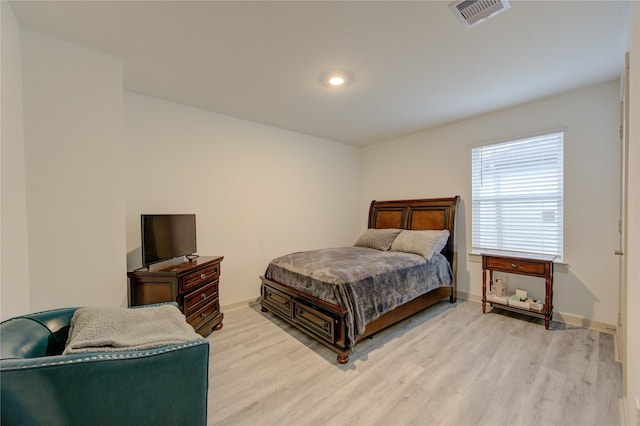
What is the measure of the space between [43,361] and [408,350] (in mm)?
2429

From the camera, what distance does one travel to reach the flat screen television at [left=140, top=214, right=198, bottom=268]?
2336 mm

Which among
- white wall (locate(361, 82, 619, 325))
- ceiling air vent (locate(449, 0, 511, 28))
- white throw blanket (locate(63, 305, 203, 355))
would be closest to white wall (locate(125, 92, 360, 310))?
white throw blanket (locate(63, 305, 203, 355))

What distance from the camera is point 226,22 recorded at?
69.6 inches

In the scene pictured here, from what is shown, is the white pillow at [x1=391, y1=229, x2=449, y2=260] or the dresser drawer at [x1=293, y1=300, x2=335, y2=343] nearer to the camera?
the dresser drawer at [x1=293, y1=300, x2=335, y2=343]

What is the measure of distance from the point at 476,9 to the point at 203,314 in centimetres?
331

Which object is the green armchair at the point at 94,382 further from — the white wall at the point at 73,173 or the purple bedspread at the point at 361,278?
the purple bedspread at the point at 361,278

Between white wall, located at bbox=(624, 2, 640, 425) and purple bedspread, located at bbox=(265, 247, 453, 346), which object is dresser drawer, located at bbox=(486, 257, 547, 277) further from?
white wall, located at bbox=(624, 2, 640, 425)

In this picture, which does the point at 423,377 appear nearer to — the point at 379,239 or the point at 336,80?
the point at 379,239

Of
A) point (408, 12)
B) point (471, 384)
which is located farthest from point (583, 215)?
point (408, 12)

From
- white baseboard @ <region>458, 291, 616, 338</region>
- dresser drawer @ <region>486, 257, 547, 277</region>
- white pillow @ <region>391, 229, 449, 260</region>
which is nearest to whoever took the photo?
white baseboard @ <region>458, 291, 616, 338</region>

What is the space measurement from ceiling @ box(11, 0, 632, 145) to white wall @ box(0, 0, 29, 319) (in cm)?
26

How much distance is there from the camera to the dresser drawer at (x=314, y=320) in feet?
7.66

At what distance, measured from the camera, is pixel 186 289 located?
236 cm

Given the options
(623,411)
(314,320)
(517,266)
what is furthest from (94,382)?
(517,266)
